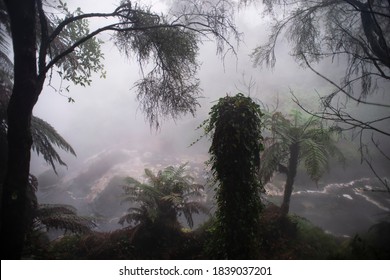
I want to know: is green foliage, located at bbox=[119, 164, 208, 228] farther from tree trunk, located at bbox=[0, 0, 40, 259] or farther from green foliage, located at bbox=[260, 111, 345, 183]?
tree trunk, located at bbox=[0, 0, 40, 259]

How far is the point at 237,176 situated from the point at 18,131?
316cm

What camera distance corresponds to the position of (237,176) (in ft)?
14.0

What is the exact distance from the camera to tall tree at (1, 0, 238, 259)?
3.52 m

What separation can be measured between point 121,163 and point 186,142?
17.8 ft

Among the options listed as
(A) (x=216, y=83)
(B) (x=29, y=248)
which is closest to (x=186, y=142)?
(A) (x=216, y=83)

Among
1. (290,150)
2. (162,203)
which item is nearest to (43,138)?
(162,203)

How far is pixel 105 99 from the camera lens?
35.5 m

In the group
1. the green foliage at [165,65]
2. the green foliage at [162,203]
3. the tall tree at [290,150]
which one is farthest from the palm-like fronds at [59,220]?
the tall tree at [290,150]

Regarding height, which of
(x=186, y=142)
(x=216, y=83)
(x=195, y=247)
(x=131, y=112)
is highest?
(x=216, y=83)

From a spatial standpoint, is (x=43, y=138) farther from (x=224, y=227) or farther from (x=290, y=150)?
(x=290, y=150)

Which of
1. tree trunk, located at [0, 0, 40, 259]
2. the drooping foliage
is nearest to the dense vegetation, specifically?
the drooping foliage

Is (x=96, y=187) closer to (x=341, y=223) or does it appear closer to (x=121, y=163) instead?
(x=121, y=163)

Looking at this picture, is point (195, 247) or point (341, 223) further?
point (341, 223)

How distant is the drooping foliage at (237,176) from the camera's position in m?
4.25
